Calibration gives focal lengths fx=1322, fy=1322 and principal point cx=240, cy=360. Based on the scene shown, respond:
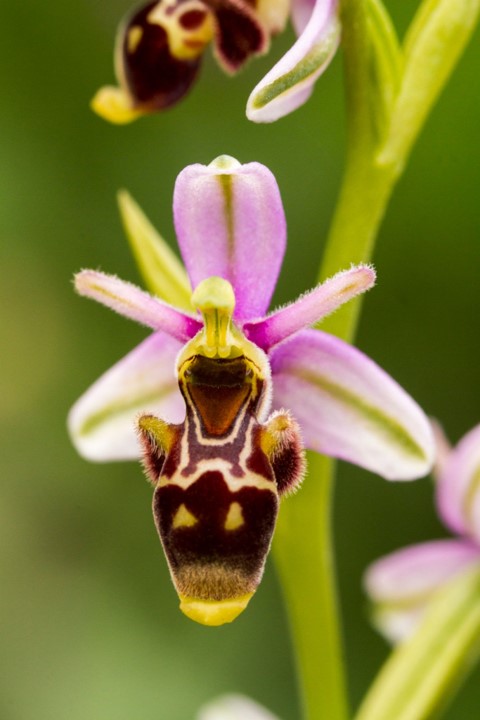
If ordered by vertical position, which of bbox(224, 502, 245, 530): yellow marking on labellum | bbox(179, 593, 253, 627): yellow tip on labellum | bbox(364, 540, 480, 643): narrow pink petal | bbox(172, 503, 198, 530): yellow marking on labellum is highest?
bbox(172, 503, 198, 530): yellow marking on labellum

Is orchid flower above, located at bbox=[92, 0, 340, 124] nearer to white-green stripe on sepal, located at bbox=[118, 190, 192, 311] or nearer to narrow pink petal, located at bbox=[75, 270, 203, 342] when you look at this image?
white-green stripe on sepal, located at bbox=[118, 190, 192, 311]

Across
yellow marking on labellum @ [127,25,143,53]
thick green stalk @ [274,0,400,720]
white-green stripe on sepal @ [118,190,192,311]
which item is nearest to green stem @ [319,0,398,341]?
thick green stalk @ [274,0,400,720]

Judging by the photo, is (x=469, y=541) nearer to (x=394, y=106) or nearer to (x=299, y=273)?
(x=394, y=106)

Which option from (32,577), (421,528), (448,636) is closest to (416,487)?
(421,528)

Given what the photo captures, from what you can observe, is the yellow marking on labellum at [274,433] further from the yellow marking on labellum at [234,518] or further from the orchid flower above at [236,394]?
the yellow marking on labellum at [234,518]

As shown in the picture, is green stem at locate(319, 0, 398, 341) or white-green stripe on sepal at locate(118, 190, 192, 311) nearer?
green stem at locate(319, 0, 398, 341)

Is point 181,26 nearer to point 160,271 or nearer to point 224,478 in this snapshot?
point 160,271

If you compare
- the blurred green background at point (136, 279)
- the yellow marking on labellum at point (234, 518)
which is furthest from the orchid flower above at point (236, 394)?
the blurred green background at point (136, 279)
